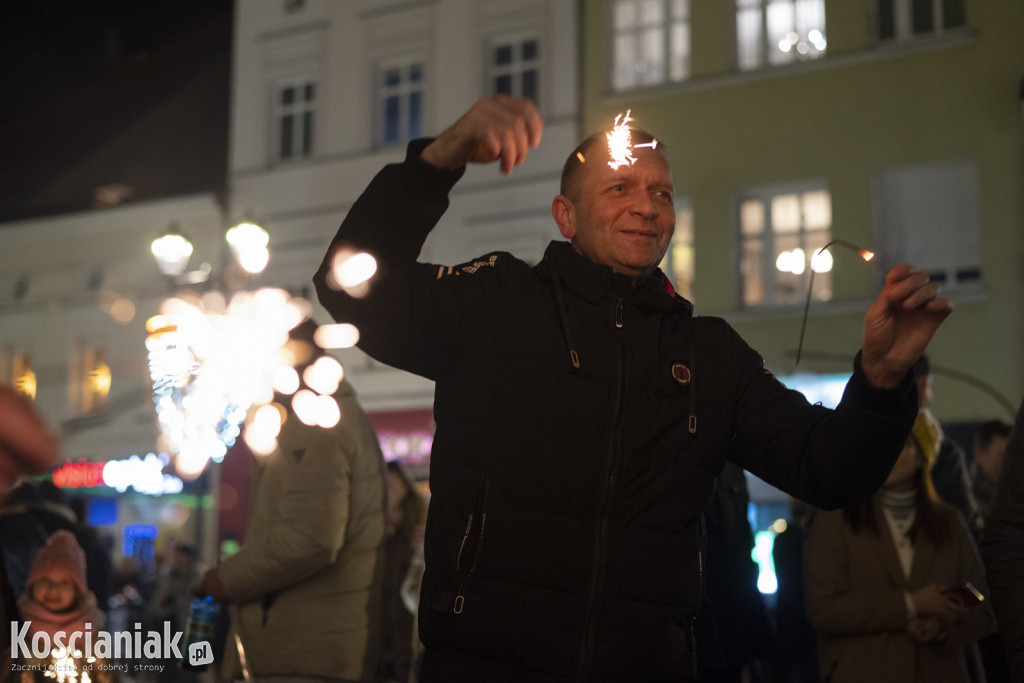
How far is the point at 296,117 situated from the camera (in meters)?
20.0

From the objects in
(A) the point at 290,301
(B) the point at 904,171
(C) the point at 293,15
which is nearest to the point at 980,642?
(B) the point at 904,171

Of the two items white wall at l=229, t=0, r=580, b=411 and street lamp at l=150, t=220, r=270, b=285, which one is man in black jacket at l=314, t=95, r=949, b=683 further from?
white wall at l=229, t=0, r=580, b=411

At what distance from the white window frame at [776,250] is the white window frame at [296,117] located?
330 inches

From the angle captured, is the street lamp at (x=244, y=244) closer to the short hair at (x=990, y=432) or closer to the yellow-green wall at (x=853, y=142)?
the short hair at (x=990, y=432)

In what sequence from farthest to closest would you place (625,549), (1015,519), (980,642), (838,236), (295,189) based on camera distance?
(295,189)
(838,236)
(980,642)
(1015,519)
(625,549)

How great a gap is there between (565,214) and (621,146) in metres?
0.23

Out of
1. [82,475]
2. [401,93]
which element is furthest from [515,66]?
[82,475]

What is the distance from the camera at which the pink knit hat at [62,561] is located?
5125 mm

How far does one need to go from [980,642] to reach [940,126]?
10660 millimetres

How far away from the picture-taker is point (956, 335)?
13727 millimetres

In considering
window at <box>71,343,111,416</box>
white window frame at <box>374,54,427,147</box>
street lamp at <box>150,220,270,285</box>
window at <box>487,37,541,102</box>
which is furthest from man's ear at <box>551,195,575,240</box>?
window at <box>71,343,111,416</box>

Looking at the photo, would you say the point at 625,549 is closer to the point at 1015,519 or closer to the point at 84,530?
the point at 1015,519

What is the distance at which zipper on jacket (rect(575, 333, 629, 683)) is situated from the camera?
2.22 meters

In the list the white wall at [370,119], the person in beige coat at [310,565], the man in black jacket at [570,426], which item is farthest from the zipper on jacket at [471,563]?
the white wall at [370,119]
